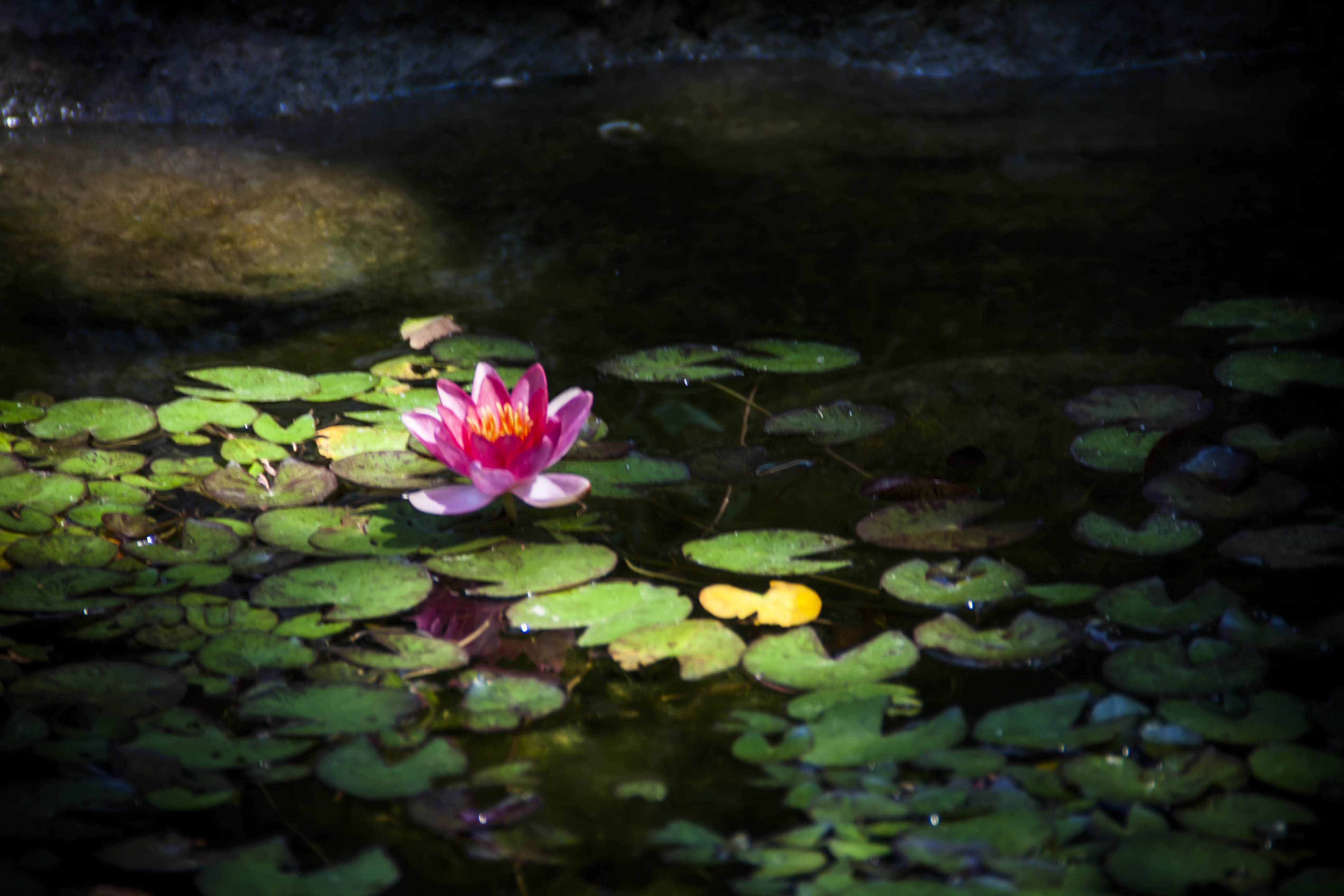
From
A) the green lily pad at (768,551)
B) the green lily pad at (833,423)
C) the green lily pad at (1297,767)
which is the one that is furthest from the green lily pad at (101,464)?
the green lily pad at (1297,767)

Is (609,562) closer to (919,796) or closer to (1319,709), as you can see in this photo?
(919,796)

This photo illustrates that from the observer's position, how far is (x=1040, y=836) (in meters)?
0.80

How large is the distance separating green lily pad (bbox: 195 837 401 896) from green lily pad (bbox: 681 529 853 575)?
1.58ft

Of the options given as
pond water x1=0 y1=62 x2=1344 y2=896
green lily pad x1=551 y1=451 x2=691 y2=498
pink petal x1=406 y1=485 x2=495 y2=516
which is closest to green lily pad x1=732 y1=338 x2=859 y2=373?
pond water x1=0 y1=62 x2=1344 y2=896

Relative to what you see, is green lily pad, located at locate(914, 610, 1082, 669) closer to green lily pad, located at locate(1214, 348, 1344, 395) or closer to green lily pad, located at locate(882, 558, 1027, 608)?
green lily pad, located at locate(882, 558, 1027, 608)

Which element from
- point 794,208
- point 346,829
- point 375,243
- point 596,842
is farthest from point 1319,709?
point 375,243

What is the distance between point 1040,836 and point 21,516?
1151 millimetres

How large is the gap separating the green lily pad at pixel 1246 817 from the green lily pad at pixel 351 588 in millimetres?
746

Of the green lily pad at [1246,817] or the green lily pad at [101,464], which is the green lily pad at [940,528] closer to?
the green lily pad at [1246,817]

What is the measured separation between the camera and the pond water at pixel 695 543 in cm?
84

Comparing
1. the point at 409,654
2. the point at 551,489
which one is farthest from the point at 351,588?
the point at 551,489

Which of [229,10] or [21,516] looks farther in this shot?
[229,10]

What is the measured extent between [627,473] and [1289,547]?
0.76m

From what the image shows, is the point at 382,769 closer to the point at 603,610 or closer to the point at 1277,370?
the point at 603,610
